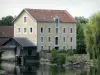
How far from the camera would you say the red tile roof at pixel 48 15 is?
87.9 meters

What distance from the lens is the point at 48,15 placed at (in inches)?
3519

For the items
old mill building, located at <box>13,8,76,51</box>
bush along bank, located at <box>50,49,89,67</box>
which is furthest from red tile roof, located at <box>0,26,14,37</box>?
bush along bank, located at <box>50,49,89,67</box>

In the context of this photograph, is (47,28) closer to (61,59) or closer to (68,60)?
(68,60)

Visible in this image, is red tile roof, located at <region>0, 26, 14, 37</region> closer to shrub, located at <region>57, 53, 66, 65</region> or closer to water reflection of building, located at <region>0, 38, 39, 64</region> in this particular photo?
water reflection of building, located at <region>0, 38, 39, 64</region>

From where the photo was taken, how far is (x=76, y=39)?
9800 cm

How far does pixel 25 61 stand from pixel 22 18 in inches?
407

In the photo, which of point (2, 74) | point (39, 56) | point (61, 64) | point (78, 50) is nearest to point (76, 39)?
point (78, 50)

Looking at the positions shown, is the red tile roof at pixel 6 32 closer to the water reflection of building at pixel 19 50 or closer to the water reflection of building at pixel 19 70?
the water reflection of building at pixel 19 50

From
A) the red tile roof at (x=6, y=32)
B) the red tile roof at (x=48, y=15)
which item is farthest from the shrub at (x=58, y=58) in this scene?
the red tile roof at (x=6, y=32)

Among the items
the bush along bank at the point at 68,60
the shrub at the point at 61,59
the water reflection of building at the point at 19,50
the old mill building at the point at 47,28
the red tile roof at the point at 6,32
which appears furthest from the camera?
the red tile roof at the point at 6,32

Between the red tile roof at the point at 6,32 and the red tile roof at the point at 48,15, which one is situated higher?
the red tile roof at the point at 48,15

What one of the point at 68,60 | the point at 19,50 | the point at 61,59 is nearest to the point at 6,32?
the point at 19,50

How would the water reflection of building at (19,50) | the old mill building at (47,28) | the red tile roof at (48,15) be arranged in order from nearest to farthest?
the water reflection of building at (19,50), the old mill building at (47,28), the red tile roof at (48,15)

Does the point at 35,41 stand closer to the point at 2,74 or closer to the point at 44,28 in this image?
the point at 44,28
